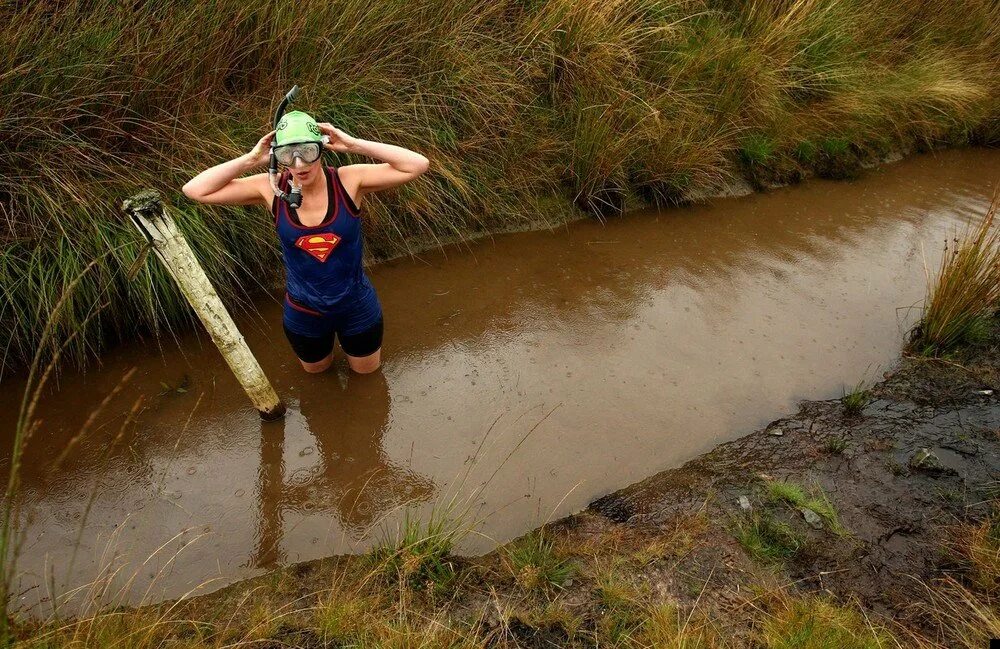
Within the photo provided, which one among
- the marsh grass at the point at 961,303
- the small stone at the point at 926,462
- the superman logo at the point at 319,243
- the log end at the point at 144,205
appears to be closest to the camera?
the log end at the point at 144,205

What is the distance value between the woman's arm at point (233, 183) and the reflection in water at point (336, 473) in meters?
1.24

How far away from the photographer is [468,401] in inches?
139

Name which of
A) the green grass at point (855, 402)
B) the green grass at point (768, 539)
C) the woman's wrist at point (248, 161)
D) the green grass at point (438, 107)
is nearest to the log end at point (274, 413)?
the green grass at point (438, 107)

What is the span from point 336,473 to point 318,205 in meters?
1.35

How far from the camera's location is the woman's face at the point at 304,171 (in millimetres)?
2545

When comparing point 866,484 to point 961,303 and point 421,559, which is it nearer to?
point 961,303

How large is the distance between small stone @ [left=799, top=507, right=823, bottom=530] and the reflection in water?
70.7 inches

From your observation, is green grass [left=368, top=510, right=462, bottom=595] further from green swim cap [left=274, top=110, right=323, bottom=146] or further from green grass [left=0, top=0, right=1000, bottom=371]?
green swim cap [left=274, top=110, right=323, bottom=146]

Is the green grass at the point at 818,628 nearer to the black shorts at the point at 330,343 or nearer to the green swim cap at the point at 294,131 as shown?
the black shorts at the point at 330,343

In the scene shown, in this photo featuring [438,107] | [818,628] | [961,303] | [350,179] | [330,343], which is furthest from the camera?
[438,107]

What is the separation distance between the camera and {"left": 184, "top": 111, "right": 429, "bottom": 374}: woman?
2566mm

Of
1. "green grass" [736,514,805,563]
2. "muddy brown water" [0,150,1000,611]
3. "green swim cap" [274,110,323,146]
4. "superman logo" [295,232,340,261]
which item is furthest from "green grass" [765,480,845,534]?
"green swim cap" [274,110,323,146]

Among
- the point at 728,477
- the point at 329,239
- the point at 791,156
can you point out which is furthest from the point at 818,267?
the point at 329,239

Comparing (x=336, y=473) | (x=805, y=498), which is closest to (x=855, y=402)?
(x=805, y=498)
